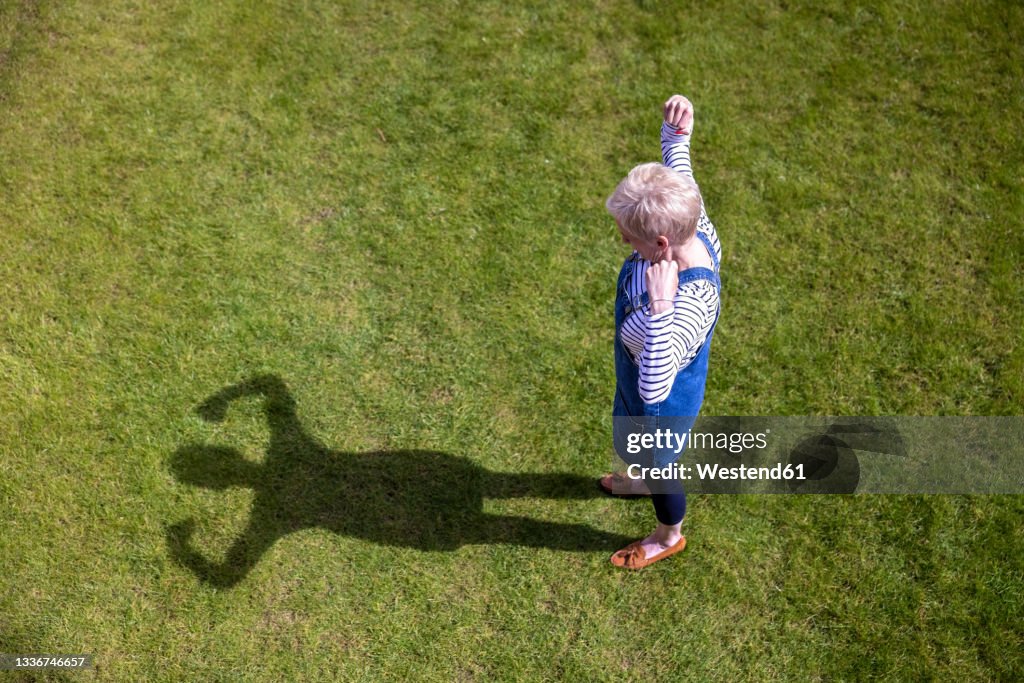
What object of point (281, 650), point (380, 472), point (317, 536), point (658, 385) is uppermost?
point (658, 385)

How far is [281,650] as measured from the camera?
4.89m

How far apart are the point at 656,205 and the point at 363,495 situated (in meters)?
3.11

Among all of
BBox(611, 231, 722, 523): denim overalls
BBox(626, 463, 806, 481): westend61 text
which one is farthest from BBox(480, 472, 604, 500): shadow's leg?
BBox(611, 231, 722, 523): denim overalls

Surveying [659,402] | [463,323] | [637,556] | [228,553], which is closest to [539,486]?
[637,556]

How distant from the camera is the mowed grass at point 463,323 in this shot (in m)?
4.98

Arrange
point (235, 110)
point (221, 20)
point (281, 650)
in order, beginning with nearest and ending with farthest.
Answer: point (281, 650), point (235, 110), point (221, 20)

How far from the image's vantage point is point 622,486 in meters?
5.41

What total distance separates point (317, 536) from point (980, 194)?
625cm

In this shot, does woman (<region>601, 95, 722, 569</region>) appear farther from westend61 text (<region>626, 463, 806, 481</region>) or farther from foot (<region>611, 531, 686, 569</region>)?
westend61 text (<region>626, 463, 806, 481</region>)

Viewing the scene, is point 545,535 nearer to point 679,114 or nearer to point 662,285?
point 662,285

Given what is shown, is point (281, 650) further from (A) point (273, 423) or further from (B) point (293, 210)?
(B) point (293, 210)

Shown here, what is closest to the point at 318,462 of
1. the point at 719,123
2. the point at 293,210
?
the point at 293,210

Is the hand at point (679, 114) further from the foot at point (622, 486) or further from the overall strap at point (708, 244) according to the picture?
the foot at point (622, 486)

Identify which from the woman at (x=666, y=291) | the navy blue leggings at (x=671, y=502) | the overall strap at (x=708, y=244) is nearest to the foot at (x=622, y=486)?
the navy blue leggings at (x=671, y=502)
